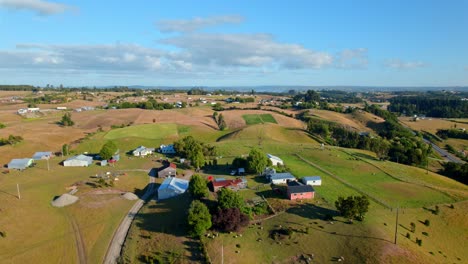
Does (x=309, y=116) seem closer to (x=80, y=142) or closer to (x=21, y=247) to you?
(x=80, y=142)

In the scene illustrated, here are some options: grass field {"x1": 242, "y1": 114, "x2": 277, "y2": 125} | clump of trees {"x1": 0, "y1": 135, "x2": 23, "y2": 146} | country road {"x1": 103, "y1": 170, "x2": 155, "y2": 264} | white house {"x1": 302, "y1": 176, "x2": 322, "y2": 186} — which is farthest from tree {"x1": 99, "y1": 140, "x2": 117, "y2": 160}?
grass field {"x1": 242, "y1": 114, "x2": 277, "y2": 125}

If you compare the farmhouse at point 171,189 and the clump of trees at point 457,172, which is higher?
the farmhouse at point 171,189

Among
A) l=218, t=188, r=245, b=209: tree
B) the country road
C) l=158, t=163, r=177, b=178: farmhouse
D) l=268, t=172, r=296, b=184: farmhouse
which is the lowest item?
the country road

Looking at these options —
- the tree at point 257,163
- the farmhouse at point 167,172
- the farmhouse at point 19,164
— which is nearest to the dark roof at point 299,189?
the tree at point 257,163

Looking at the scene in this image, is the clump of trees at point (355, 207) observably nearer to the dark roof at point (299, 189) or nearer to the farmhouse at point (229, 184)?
the dark roof at point (299, 189)

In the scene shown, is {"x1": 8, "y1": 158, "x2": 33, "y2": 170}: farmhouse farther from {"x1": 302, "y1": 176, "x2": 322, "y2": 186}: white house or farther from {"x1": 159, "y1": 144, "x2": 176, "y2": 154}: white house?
{"x1": 302, "y1": 176, "x2": 322, "y2": 186}: white house

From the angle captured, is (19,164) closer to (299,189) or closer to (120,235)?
(120,235)

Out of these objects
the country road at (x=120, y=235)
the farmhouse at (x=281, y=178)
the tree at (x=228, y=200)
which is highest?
the tree at (x=228, y=200)
